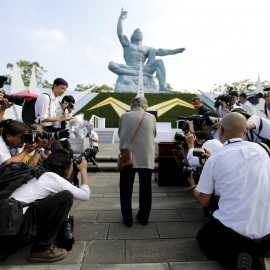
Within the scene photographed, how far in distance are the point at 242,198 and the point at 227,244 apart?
426 mm

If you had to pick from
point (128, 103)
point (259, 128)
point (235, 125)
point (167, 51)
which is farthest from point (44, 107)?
point (167, 51)

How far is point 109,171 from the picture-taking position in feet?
18.8

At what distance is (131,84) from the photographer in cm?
1789

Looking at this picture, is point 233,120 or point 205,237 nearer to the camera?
point 233,120

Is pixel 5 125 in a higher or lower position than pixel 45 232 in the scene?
higher

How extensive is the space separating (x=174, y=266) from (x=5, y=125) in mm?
2176

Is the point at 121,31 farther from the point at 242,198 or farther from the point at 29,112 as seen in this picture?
the point at 242,198

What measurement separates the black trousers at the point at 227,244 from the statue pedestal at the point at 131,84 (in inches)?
636

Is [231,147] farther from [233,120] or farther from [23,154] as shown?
[23,154]

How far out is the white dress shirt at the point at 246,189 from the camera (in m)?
1.54

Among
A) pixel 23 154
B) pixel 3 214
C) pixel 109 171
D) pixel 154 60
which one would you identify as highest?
pixel 154 60

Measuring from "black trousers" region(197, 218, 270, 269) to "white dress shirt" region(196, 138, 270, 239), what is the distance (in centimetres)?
5

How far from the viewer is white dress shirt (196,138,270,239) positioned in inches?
60.6

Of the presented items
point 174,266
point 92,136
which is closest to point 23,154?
point 174,266
